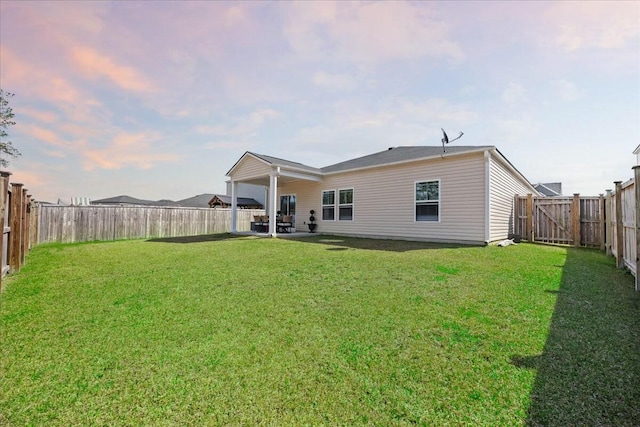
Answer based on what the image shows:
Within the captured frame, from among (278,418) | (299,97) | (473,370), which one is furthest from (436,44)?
(278,418)

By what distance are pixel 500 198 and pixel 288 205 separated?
10346 mm

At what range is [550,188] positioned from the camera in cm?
2723

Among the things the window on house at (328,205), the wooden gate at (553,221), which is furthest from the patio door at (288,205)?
the wooden gate at (553,221)

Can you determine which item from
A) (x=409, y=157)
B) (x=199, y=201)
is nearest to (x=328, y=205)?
(x=409, y=157)

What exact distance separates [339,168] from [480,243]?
7.19 metres

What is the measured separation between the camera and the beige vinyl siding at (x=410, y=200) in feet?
30.8

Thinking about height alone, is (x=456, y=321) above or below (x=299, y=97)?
below

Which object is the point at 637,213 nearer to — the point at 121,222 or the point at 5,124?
the point at 121,222

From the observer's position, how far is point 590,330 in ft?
9.84

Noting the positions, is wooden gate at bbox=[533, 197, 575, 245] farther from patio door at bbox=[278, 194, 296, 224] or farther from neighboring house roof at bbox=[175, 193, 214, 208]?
neighboring house roof at bbox=[175, 193, 214, 208]

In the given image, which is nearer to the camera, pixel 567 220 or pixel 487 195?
pixel 487 195

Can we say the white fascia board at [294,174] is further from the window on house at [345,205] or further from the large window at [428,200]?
the large window at [428,200]

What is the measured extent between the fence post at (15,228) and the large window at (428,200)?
11077mm

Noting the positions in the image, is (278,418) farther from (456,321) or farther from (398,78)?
(398,78)
